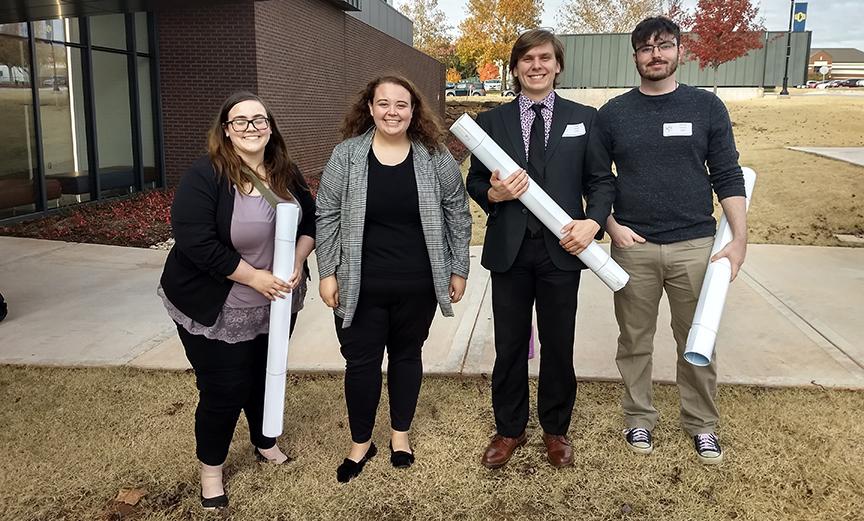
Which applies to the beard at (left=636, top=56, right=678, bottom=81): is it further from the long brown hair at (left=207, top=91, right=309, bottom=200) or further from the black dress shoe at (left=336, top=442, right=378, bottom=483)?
the black dress shoe at (left=336, top=442, right=378, bottom=483)

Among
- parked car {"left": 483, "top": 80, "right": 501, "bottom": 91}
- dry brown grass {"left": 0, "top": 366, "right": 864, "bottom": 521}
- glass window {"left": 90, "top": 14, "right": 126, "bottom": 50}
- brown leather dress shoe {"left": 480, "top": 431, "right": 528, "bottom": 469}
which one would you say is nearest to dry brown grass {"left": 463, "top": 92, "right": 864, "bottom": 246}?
dry brown grass {"left": 0, "top": 366, "right": 864, "bottom": 521}

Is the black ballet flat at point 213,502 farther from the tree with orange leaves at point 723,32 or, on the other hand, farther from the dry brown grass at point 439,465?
the tree with orange leaves at point 723,32

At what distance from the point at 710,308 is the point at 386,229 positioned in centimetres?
Answer: 142

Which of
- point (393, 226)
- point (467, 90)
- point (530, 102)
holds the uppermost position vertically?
point (467, 90)

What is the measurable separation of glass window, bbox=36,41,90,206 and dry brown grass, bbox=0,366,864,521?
752 cm

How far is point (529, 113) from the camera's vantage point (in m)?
3.18

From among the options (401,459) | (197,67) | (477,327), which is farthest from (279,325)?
(197,67)

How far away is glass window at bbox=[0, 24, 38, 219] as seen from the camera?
9.87 m

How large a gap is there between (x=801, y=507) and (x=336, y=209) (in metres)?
2.37

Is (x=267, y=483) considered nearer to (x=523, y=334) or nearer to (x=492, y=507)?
(x=492, y=507)

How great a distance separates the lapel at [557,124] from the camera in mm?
3115

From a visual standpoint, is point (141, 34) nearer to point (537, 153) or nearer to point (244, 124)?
point (244, 124)

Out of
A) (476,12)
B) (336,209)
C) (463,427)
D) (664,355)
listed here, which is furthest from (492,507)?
(476,12)

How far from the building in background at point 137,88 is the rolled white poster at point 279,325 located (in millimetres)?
6741
